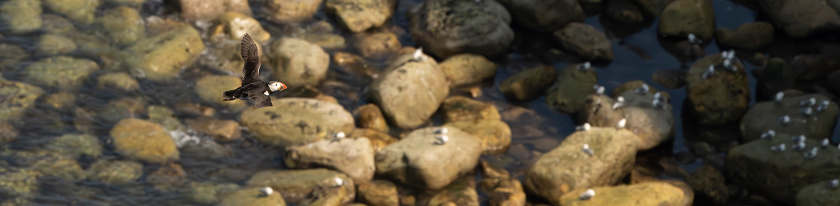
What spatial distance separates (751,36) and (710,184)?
3.93m

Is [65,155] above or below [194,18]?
below

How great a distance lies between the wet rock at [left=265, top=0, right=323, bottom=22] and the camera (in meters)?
13.0

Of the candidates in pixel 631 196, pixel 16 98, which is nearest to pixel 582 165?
pixel 631 196

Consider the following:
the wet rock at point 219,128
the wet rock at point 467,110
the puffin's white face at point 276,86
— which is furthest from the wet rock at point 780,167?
the puffin's white face at point 276,86

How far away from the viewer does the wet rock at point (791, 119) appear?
35.5 feet

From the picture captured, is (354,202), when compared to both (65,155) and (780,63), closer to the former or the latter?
(65,155)

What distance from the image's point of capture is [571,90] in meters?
11.7

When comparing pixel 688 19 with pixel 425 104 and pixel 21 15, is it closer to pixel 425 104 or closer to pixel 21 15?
pixel 425 104

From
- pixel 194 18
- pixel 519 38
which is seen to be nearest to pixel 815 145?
pixel 519 38

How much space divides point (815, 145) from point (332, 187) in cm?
590

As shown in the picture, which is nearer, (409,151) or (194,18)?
(409,151)

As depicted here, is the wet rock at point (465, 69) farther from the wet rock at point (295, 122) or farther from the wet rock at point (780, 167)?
the wet rock at point (780, 167)

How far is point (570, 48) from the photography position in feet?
41.5

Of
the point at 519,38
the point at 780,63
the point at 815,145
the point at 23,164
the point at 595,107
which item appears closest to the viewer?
the point at 23,164
